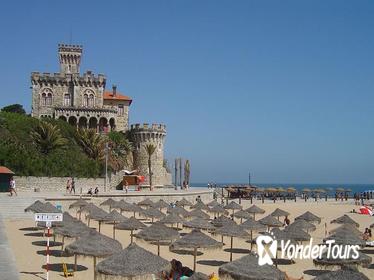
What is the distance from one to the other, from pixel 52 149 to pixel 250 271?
38.9 meters

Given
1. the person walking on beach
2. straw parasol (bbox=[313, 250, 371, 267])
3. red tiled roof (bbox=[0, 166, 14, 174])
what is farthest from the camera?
red tiled roof (bbox=[0, 166, 14, 174])

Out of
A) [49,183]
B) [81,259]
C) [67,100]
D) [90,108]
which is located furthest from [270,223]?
[67,100]

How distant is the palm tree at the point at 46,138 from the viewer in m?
49.1

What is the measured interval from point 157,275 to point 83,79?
165 ft

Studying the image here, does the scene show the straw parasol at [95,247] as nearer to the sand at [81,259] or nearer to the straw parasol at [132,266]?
the sand at [81,259]

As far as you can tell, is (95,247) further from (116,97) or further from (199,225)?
(116,97)

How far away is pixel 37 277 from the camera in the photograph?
629 inches

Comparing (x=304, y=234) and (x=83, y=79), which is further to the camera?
(x=83, y=79)

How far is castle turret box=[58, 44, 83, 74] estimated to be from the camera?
64.9 m

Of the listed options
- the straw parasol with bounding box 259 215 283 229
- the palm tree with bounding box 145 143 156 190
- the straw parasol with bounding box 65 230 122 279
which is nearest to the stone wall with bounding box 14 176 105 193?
the palm tree with bounding box 145 143 156 190

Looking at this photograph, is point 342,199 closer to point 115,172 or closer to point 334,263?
point 115,172

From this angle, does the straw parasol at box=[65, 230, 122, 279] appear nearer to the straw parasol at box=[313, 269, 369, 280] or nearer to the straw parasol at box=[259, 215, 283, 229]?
the straw parasol at box=[313, 269, 369, 280]

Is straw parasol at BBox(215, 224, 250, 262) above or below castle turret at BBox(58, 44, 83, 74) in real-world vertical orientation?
below

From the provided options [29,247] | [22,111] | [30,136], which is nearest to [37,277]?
[29,247]
